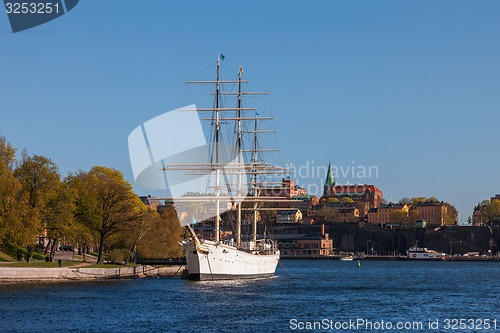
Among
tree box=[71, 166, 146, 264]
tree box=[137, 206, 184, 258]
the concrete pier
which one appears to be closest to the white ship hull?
the concrete pier

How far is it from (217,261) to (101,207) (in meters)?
15.7

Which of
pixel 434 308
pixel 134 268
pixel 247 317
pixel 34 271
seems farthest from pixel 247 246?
pixel 247 317

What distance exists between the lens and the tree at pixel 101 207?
99625 mm

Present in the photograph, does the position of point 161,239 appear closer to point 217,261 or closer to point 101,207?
point 101,207

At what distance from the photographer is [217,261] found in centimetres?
9400

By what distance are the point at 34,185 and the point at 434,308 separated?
4442 cm

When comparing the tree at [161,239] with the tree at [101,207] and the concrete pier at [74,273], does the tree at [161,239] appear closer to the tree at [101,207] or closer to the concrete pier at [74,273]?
the concrete pier at [74,273]

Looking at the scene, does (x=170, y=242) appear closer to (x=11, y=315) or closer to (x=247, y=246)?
(x=247, y=246)

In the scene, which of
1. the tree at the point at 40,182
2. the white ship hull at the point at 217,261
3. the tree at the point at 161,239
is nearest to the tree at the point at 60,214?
the tree at the point at 40,182

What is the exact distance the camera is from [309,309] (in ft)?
222

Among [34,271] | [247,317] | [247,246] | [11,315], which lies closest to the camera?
[11,315]

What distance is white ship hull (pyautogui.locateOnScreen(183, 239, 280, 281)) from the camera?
3595 inches

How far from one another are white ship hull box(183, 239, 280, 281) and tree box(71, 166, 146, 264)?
1238 centimetres

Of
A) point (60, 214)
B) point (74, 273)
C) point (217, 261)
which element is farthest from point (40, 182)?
point (217, 261)
